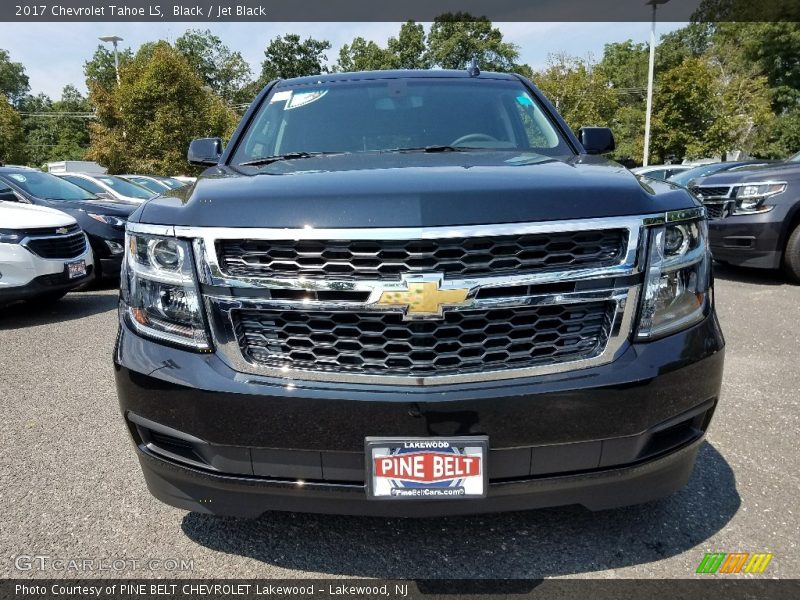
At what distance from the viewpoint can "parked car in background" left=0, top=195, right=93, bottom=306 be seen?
585 centimetres

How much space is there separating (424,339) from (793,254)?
7027mm

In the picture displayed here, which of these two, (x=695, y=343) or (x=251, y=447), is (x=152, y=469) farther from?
(x=695, y=343)

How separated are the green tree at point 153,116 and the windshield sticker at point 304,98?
79.0 feet

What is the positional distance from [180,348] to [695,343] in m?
1.56

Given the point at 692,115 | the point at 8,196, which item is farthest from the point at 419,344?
the point at 692,115

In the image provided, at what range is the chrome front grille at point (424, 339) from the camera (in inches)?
68.7

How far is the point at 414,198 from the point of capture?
1720 millimetres

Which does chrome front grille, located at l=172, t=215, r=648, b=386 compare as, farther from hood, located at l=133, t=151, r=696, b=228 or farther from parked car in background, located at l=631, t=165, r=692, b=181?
parked car in background, located at l=631, t=165, r=692, b=181

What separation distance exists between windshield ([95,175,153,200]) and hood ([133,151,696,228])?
948cm

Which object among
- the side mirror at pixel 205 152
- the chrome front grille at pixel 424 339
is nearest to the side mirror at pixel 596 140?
the chrome front grille at pixel 424 339

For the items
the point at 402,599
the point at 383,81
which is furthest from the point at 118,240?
the point at 402,599

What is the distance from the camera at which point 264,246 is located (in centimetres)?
176

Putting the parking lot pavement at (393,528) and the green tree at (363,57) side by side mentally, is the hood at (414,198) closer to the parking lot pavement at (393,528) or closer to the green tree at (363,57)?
the parking lot pavement at (393,528)

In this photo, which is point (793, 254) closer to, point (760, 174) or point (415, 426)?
point (760, 174)
